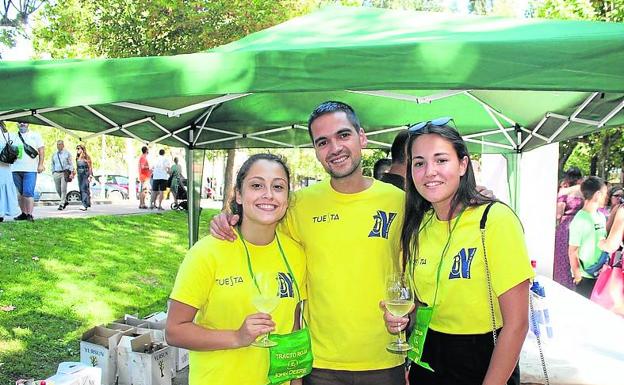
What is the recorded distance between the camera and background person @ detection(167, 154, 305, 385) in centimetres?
194

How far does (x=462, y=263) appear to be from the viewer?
1.89 m

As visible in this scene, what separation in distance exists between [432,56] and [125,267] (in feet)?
23.1

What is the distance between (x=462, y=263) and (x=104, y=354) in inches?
123

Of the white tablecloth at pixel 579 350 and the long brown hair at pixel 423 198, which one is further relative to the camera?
the white tablecloth at pixel 579 350

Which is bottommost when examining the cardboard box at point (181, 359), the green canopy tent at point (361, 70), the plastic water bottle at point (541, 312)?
the cardboard box at point (181, 359)

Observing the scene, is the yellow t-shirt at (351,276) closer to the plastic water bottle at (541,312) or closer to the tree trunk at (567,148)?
the plastic water bottle at (541,312)

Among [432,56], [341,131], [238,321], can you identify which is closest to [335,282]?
[238,321]

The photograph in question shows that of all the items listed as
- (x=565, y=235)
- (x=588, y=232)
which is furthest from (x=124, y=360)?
(x=565, y=235)

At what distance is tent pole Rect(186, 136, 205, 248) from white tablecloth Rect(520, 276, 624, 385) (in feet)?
11.6

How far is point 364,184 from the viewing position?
Result: 2465 millimetres

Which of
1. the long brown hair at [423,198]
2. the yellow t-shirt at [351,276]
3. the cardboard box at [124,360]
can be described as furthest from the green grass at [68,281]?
the long brown hair at [423,198]

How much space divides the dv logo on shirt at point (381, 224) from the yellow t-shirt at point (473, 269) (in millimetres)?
355

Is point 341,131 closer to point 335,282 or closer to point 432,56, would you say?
point 432,56

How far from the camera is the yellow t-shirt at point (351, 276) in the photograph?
2.29 metres
